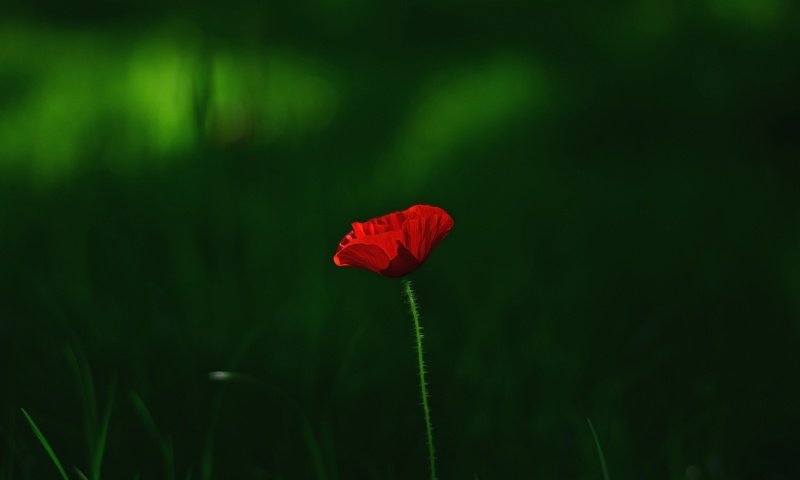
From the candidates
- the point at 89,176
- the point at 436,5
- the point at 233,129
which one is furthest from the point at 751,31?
the point at 89,176

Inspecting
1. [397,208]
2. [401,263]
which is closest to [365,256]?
[401,263]

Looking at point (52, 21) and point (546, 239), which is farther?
point (52, 21)

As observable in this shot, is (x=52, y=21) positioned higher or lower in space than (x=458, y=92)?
higher

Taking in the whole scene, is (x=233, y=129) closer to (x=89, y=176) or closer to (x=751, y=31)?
(x=89, y=176)

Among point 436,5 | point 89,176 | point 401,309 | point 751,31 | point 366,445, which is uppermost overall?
point 436,5

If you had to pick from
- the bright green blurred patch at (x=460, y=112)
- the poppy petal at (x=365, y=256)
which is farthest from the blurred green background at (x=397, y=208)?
the poppy petal at (x=365, y=256)

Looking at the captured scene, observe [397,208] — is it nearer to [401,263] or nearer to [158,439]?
[158,439]

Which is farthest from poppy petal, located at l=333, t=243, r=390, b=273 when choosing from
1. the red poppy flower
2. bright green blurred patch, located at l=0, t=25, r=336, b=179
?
bright green blurred patch, located at l=0, t=25, r=336, b=179

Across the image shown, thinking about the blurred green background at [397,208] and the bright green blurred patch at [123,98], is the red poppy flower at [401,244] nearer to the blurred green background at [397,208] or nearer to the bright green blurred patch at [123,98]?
the blurred green background at [397,208]
